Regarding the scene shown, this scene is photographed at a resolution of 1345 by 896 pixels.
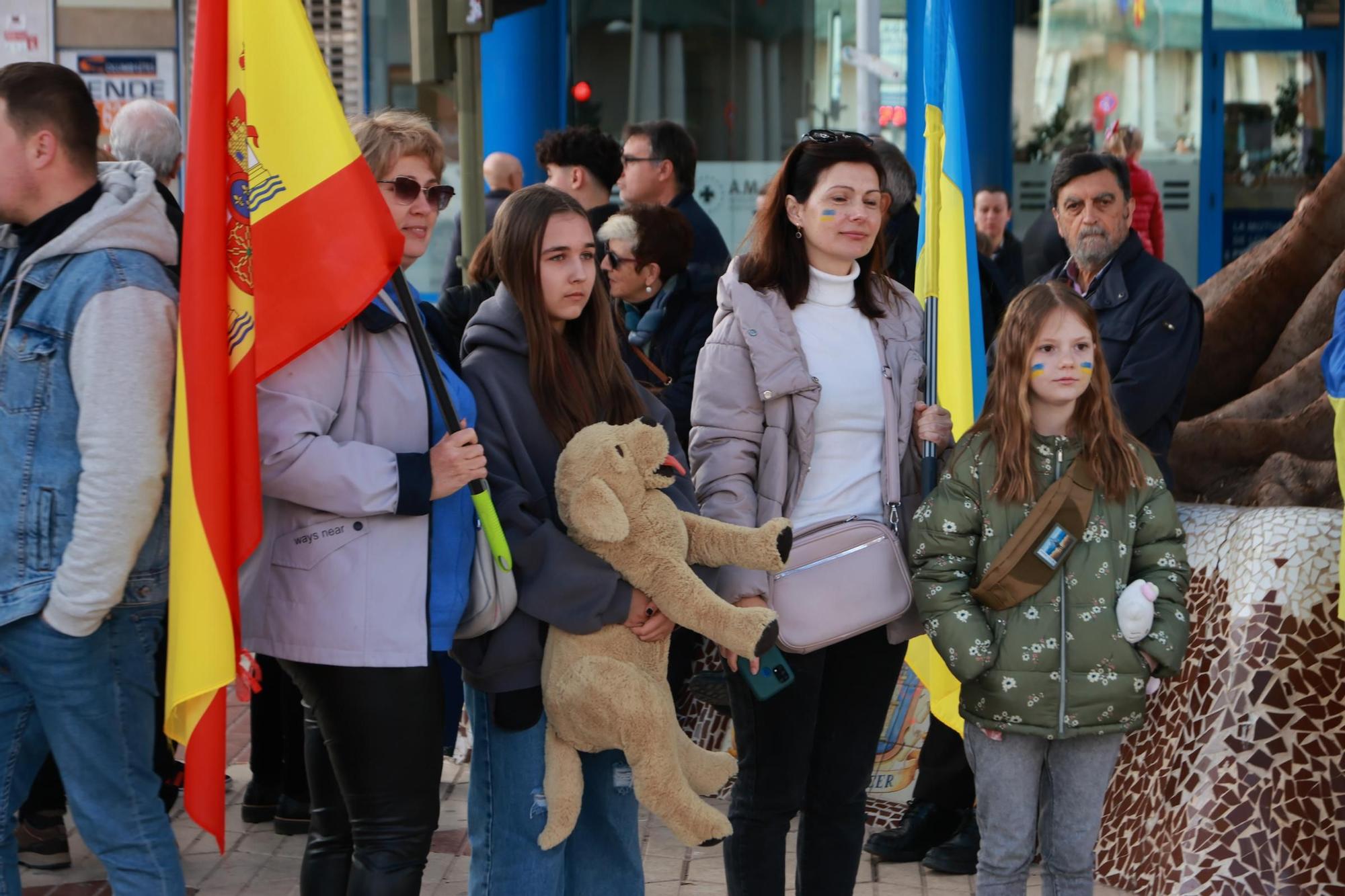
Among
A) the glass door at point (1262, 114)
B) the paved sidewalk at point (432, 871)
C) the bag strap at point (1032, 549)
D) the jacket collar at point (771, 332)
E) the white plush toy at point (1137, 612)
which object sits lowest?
the paved sidewalk at point (432, 871)

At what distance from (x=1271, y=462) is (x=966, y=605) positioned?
2.51 m

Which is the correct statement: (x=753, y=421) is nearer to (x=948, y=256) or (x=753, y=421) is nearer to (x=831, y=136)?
(x=831, y=136)

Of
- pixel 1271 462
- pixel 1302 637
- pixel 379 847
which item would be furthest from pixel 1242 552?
pixel 379 847

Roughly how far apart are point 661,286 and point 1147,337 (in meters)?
1.55

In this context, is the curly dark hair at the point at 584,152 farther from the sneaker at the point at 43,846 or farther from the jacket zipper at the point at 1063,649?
the jacket zipper at the point at 1063,649

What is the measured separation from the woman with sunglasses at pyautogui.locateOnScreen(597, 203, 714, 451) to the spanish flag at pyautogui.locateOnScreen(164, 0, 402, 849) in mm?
1964

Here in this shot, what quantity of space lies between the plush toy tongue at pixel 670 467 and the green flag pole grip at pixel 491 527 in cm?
38

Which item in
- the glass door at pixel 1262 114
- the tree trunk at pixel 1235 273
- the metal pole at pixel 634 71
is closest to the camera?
the tree trunk at pixel 1235 273

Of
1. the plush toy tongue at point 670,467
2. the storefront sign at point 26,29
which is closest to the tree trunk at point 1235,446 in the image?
→ the plush toy tongue at point 670,467

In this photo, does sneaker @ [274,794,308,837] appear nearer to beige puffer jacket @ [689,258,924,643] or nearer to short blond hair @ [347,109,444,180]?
beige puffer jacket @ [689,258,924,643]

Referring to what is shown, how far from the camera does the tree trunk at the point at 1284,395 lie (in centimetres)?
598

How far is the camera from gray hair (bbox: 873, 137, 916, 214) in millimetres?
5332

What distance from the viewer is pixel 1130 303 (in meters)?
4.73

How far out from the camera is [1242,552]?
474 centimetres
